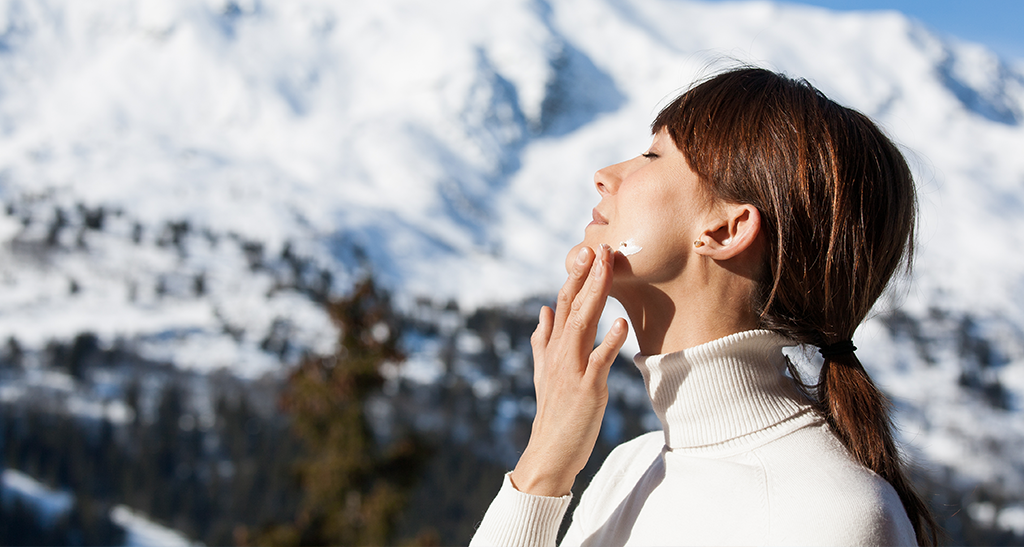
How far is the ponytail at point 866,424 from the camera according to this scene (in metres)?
2.29

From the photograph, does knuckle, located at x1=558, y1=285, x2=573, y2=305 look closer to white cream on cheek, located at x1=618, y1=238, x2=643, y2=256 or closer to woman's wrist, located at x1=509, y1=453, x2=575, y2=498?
white cream on cheek, located at x1=618, y1=238, x2=643, y2=256

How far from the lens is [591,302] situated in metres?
2.32

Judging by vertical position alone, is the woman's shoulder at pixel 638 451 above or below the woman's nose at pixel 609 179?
below

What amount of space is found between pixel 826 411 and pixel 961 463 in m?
162

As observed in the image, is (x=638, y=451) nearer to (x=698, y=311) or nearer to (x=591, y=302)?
(x=698, y=311)

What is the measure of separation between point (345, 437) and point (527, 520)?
44.2 ft

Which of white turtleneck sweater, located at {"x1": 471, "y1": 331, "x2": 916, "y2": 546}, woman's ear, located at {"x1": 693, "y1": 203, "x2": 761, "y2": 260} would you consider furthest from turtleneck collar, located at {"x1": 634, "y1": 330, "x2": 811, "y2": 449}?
woman's ear, located at {"x1": 693, "y1": 203, "x2": 761, "y2": 260}

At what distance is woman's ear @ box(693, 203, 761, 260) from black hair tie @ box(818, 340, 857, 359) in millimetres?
433

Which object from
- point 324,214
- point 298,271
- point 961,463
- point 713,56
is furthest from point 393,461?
point 324,214

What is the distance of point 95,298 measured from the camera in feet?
508

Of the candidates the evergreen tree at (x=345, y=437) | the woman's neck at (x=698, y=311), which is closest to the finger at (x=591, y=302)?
the woman's neck at (x=698, y=311)

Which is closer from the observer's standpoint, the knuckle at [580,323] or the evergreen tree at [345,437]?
the knuckle at [580,323]

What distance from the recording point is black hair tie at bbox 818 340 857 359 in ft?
8.36

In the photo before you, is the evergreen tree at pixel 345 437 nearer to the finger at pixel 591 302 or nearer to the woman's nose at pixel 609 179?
the woman's nose at pixel 609 179
